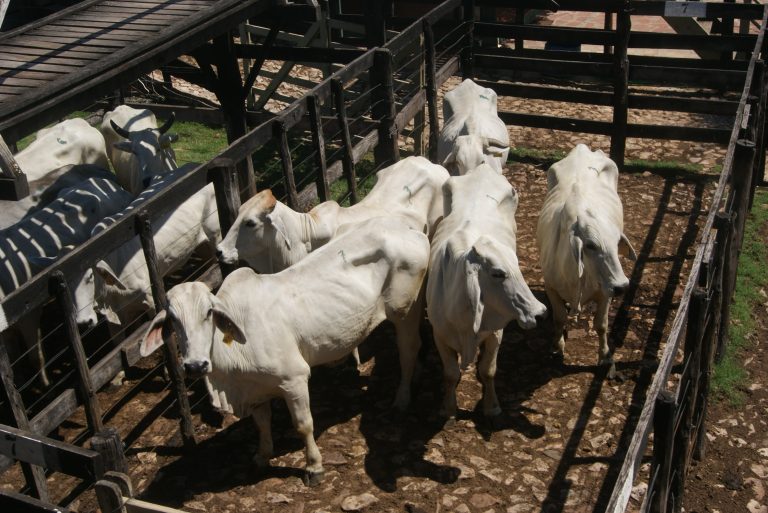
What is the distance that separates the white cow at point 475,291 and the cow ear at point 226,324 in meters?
1.72

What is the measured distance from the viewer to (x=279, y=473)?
23.0 feet

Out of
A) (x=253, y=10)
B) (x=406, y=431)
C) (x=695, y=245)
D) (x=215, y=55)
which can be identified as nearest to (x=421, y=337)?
(x=406, y=431)

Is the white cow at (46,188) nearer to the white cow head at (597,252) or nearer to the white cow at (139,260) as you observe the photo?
the white cow at (139,260)

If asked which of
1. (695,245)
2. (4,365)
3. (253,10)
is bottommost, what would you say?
(695,245)

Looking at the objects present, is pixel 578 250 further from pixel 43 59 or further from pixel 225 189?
pixel 43 59

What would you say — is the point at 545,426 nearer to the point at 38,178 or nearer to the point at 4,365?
the point at 4,365

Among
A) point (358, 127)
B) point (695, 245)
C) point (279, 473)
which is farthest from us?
point (358, 127)

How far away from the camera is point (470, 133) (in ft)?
34.3

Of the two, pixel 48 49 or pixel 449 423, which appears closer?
pixel 449 423

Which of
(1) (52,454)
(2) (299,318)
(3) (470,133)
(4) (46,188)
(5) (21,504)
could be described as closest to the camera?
(5) (21,504)

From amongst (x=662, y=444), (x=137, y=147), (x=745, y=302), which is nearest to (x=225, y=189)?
(x=137, y=147)

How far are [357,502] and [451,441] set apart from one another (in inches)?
39.3

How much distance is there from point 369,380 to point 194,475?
1817 mm

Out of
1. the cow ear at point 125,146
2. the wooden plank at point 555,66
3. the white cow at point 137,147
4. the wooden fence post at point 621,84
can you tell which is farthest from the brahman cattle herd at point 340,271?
the wooden plank at point 555,66
